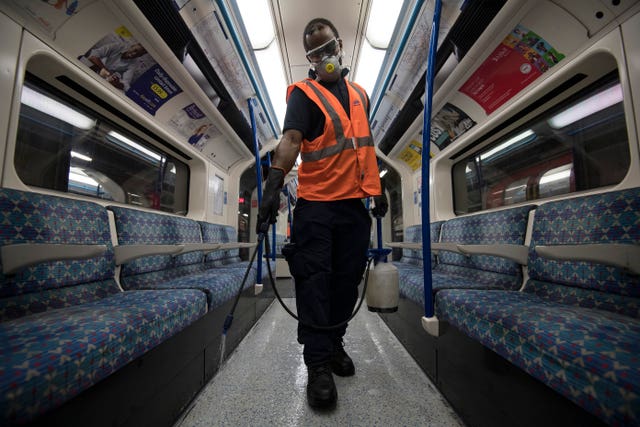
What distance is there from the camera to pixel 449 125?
3.19 metres

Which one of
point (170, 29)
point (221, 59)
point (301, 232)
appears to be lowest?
point (301, 232)

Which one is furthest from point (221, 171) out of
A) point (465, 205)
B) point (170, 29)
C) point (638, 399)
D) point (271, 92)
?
point (638, 399)

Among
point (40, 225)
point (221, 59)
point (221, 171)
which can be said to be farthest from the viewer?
point (221, 171)

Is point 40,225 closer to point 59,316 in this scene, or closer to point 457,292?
point 59,316

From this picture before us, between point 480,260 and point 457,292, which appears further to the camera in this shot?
point 480,260

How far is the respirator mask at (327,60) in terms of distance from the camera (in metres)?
1.61

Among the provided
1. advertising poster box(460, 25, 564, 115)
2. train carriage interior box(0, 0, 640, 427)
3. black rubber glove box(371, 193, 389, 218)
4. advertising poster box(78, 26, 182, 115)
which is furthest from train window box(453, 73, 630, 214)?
advertising poster box(78, 26, 182, 115)

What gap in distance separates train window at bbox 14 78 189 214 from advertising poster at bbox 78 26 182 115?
1.23 ft

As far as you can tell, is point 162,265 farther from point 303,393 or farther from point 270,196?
point 303,393

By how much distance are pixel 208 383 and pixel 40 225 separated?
1316 millimetres

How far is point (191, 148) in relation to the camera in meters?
3.49

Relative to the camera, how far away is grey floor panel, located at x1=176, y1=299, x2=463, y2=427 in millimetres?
1216

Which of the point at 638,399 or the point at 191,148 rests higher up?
the point at 191,148

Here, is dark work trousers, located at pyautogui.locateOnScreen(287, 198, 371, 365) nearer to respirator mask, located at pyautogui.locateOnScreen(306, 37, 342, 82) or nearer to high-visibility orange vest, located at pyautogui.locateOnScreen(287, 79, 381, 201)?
high-visibility orange vest, located at pyautogui.locateOnScreen(287, 79, 381, 201)
